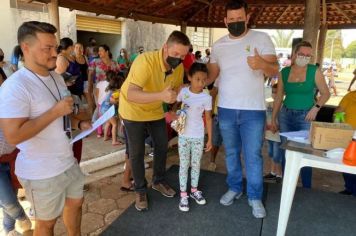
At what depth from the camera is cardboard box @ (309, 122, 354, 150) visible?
6.91 ft

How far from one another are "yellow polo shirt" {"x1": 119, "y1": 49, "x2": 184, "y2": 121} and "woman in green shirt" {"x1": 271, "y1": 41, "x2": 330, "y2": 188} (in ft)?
4.02

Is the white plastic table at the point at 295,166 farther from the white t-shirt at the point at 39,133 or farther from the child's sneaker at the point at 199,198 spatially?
the white t-shirt at the point at 39,133

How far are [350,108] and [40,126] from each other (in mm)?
2905

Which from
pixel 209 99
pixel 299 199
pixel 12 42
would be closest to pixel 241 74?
pixel 209 99

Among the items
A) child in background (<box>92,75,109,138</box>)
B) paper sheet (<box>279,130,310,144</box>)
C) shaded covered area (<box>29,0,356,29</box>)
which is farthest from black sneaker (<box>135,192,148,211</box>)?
shaded covered area (<box>29,0,356,29</box>)

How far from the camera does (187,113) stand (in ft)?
9.20

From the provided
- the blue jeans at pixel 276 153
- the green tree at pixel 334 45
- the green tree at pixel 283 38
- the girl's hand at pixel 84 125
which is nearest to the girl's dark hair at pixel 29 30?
the girl's hand at pixel 84 125

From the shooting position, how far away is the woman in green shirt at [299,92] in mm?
3154

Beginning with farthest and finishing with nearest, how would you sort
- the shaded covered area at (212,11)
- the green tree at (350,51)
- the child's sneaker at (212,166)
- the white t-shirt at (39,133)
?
the green tree at (350,51)
the shaded covered area at (212,11)
the child's sneaker at (212,166)
the white t-shirt at (39,133)

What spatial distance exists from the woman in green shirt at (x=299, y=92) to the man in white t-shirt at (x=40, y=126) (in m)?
2.25

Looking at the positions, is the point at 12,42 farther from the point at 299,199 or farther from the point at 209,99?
the point at 299,199

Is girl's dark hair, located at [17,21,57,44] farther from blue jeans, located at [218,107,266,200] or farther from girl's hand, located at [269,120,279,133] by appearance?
girl's hand, located at [269,120,279,133]

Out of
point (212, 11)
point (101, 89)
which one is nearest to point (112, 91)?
point (101, 89)

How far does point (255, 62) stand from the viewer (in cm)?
246
